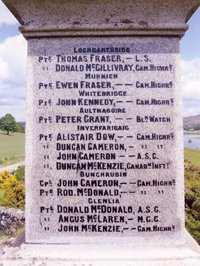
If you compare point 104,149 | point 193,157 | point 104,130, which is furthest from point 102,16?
point 193,157

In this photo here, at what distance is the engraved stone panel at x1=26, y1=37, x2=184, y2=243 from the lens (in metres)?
3.30

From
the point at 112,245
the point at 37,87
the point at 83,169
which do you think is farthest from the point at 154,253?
the point at 37,87

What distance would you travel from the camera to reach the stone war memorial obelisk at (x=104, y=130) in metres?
3.29

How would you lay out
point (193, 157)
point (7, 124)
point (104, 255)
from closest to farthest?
point (104, 255) < point (193, 157) < point (7, 124)

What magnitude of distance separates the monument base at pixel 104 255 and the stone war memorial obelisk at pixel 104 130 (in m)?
0.06

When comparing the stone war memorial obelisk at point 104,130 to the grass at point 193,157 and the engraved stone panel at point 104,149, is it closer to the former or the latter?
the engraved stone panel at point 104,149

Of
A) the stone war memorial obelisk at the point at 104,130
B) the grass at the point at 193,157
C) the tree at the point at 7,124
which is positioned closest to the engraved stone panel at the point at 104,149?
the stone war memorial obelisk at the point at 104,130

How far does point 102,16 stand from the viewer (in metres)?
3.33

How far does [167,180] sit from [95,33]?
1580 mm

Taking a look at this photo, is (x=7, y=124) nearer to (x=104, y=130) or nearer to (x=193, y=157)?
(x=193, y=157)

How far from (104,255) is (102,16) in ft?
7.33

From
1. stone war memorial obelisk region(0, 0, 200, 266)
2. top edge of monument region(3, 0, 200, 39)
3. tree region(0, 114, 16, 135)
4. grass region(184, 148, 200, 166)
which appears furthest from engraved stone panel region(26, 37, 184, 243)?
tree region(0, 114, 16, 135)

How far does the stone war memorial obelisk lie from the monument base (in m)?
0.06

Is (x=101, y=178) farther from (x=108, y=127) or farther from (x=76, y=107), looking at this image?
(x=76, y=107)
